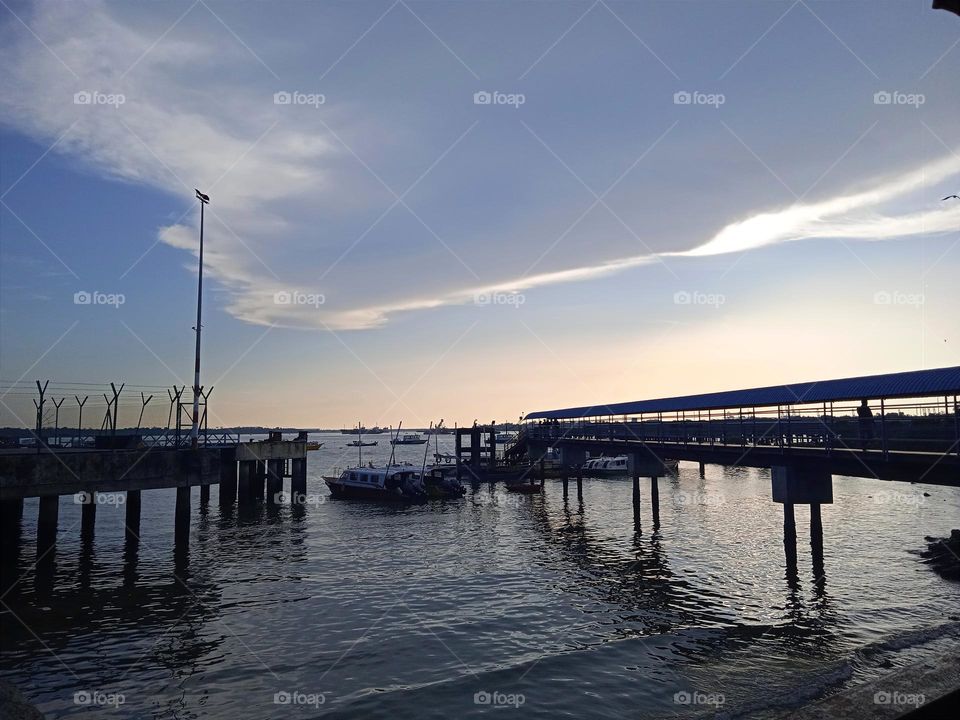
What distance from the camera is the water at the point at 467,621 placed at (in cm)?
1852

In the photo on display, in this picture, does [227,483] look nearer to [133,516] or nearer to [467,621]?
[133,516]

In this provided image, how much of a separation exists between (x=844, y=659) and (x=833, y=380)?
59.3ft

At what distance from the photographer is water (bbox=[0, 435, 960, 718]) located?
1852 cm

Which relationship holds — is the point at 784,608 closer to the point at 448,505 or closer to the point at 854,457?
the point at 854,457

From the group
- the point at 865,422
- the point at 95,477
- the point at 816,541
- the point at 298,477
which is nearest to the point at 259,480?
the point at 298,477

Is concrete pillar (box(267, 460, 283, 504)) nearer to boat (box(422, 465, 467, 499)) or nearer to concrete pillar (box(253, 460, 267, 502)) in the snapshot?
concrete pillar (box(253, 460, 267, 502))

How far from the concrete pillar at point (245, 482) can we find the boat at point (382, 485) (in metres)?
11.0

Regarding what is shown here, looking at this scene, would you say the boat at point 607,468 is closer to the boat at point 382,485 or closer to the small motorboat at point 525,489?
the small motorboat at point 525,489

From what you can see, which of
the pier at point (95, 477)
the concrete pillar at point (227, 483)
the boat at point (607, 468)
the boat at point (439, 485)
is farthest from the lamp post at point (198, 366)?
the boat at point (607, 468)

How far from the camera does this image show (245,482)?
58.4 m

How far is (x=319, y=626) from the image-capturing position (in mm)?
24391

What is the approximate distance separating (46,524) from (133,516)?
5.17 meters

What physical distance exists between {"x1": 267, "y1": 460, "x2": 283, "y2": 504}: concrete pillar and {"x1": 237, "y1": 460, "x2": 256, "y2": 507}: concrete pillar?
8.28 ft

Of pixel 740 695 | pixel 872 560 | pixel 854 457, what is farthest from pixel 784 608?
pixel 872 560
